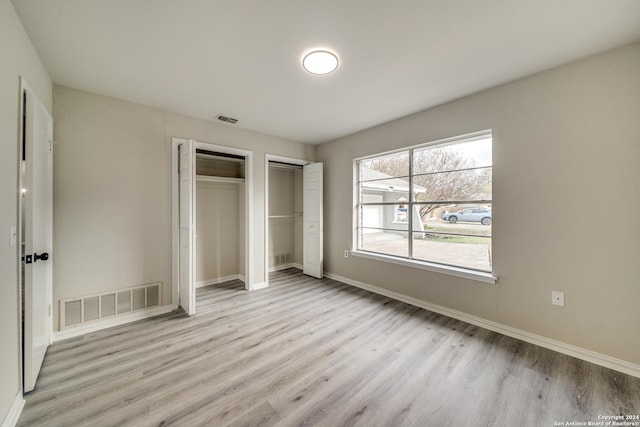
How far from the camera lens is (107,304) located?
104 inches

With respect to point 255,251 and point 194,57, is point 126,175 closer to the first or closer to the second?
point 194,57

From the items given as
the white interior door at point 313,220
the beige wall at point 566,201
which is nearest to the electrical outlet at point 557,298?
the beige wall at point 566,201

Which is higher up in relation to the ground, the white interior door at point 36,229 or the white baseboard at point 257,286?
the white interior door at point 36,229

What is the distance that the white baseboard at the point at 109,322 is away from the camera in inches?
95.6

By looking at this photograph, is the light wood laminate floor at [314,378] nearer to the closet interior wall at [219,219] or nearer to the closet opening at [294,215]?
the closet interior wall at [219,219]

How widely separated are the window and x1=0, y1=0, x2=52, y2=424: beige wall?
3676 mm

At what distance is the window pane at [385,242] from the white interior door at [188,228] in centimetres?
262

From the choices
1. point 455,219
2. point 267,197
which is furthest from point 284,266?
point 455,219

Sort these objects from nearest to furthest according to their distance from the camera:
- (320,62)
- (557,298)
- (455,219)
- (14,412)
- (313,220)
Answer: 1. (14,412)
2. (320,62)
3. (557,298)
4. (455,219)
5. (313,220)

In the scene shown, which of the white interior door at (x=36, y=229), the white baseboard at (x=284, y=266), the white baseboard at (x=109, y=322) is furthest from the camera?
the white baseboard at (x=284, y=266)

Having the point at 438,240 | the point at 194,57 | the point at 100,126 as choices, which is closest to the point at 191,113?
the point at 100,126

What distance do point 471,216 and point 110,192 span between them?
4.18 meters

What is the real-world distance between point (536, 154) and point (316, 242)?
10.8 ft

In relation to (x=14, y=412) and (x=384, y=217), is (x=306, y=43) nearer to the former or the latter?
(x=384, y=217)
